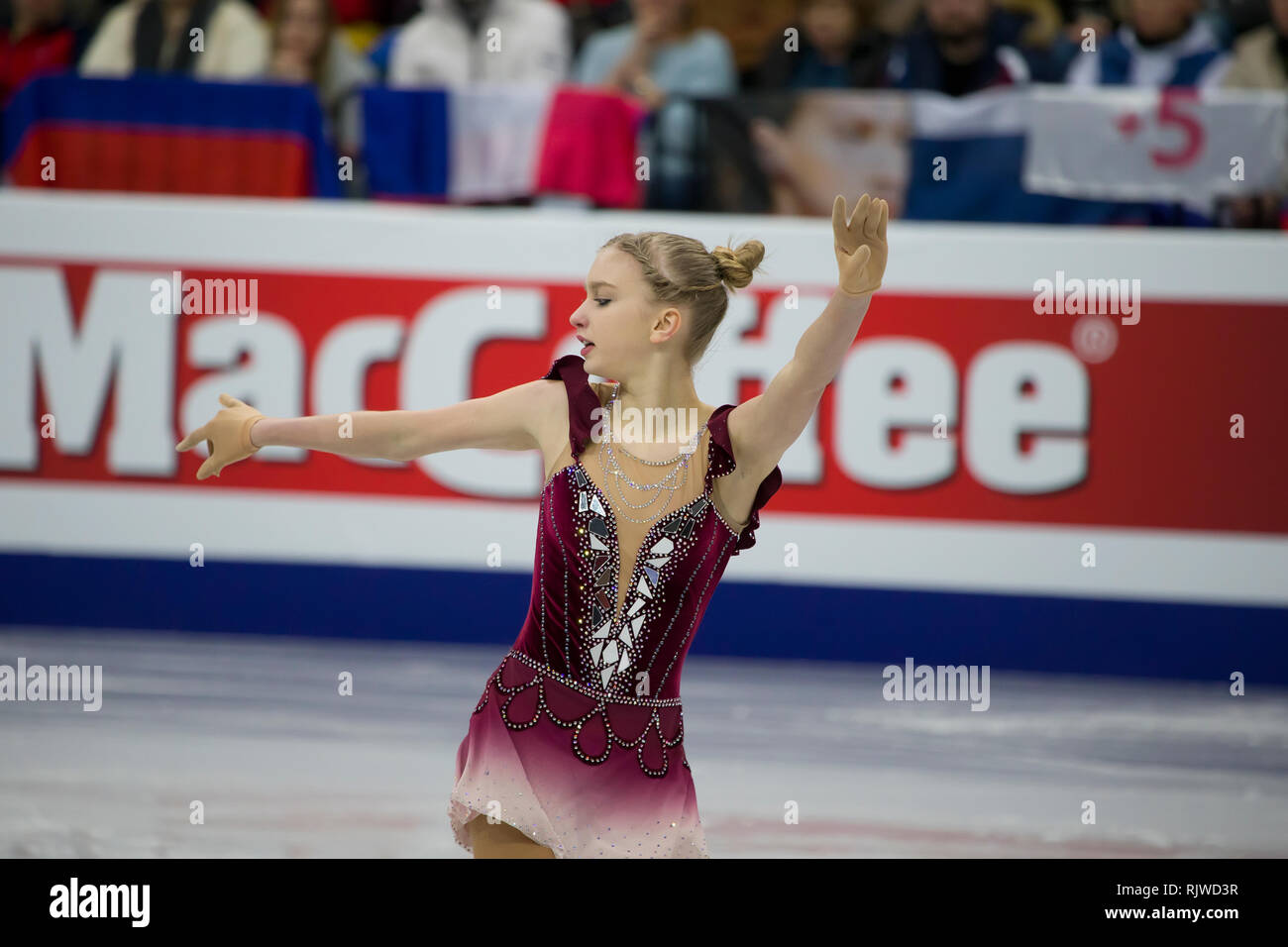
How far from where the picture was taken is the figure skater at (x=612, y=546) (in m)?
2.53

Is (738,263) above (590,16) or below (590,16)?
below

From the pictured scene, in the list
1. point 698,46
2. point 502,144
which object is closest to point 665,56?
point 698,46

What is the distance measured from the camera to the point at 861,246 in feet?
7.66

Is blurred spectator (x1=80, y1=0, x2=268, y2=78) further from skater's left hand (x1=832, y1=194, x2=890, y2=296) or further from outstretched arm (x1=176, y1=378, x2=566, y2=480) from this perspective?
skater's left hand (x1=832, y1=194, x2=890, y2=296)

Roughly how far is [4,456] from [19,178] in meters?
1.15

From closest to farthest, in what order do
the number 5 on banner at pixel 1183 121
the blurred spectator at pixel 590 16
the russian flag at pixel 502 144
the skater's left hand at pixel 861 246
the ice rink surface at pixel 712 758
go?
the skater's left hand at pixel 861 246 → the ice rink surface at pixel 712 758 → the number 5 on banner at pixel 1183 121 → the russian flag at pixel 502 144 → the blurred spectator at pixel 590 16

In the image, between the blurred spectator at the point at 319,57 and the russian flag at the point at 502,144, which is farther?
the blurred spectator at the point at 319,57

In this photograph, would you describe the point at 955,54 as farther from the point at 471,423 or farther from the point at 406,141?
the point at 471,423

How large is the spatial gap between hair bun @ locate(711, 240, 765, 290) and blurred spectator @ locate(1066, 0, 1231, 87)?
13.9 feet

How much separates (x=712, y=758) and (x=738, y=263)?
2423 millimetres

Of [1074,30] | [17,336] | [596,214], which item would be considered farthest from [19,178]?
[1074,30]

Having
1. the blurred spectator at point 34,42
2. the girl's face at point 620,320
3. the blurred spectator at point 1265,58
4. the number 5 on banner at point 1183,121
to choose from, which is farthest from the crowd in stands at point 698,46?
the girl's face at point 620,320

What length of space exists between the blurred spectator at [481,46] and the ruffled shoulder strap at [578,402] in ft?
13.2

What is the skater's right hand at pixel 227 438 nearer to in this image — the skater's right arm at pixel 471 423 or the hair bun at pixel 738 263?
the skater's right arm at pixel 471 423
